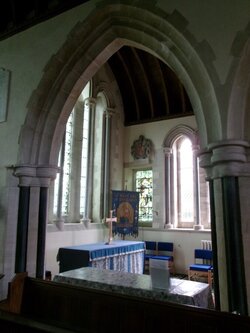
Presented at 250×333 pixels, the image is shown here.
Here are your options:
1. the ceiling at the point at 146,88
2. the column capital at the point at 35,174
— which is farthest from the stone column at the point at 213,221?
the ceiling at the point at 146,88

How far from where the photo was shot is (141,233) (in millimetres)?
6785

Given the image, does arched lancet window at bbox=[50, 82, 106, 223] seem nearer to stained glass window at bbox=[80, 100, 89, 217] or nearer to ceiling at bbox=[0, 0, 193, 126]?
stained glass window at bbox=[80, 100, 89, 217]

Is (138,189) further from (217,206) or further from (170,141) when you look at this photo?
(217,206)

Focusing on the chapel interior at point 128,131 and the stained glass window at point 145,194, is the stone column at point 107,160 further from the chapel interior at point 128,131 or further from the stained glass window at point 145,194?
the stained glass window at point 145,194

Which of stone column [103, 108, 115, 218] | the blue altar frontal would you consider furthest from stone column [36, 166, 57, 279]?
stone column [103, 108, 115, 218]

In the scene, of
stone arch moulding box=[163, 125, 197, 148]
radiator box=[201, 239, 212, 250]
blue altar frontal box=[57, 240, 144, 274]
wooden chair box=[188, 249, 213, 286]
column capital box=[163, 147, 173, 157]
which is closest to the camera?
blue altar frontal box=[57, 240, 144, 274]

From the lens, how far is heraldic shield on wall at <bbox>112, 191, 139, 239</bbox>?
219 inches

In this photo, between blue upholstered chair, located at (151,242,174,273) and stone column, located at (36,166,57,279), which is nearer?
stone column, located at (36,166,57,279)

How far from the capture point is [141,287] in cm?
226

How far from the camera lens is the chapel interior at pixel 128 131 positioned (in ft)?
8.07

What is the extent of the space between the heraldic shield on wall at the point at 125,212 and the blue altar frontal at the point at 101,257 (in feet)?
1.49

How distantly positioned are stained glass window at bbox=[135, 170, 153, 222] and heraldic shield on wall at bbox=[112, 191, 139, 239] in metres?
1.23

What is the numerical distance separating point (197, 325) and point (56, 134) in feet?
9.54

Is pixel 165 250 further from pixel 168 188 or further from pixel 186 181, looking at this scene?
pixel 186 181
